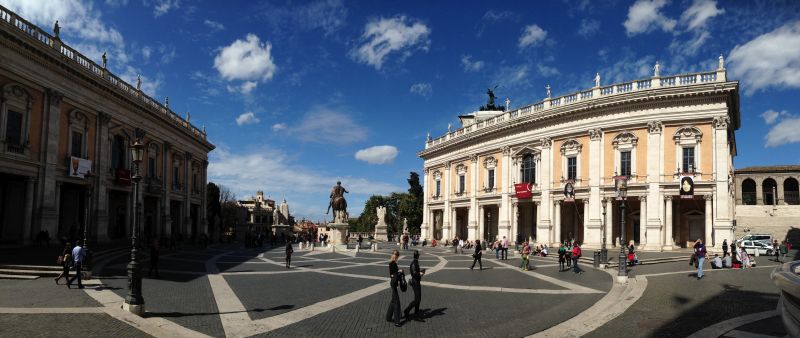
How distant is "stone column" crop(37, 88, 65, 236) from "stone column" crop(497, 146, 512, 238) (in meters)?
35.3

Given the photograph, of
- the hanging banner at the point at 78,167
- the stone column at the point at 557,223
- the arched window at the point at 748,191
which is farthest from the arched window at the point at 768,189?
the hanging banner at the point at 78,167

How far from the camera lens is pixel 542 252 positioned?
102 feet

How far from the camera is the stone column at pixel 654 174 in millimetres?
32812

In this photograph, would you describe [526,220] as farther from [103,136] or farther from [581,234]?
[103,136]

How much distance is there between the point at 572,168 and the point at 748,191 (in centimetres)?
4785

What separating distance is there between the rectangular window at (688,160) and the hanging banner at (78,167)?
4175cm

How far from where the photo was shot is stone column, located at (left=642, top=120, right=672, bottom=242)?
32812mm

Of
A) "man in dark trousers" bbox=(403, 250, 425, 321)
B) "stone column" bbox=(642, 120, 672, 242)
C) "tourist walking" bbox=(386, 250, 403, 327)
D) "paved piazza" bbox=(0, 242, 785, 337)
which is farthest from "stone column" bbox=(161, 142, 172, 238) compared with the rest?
"stone column" bbox=(642, 120, 672, 242)

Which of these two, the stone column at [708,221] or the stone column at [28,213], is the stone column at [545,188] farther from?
the stone column at [28,213]

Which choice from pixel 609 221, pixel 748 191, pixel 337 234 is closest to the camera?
pixel 609 221

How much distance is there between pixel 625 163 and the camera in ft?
116

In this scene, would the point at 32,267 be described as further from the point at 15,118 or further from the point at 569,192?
the point at 569,192

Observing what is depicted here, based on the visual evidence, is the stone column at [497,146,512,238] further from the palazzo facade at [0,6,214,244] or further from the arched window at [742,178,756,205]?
the arched window at [742,178,756,205]

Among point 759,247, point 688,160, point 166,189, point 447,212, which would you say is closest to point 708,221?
point 759,247
